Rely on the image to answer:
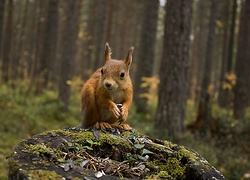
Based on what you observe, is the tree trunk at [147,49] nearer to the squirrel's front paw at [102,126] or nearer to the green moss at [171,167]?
the squirrel's front paw at [102,126]

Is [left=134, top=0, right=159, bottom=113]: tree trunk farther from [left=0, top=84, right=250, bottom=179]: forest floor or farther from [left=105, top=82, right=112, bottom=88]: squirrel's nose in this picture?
[left=105, top=82, right=112, bottom=88]: squirrel's nose

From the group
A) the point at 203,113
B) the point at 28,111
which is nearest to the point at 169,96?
the point at 203,113

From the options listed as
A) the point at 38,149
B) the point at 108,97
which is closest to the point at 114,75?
the point at 108,97

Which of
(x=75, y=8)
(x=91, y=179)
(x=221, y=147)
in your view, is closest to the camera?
(x=91, y=179)

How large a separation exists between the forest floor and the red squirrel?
11.0 feet

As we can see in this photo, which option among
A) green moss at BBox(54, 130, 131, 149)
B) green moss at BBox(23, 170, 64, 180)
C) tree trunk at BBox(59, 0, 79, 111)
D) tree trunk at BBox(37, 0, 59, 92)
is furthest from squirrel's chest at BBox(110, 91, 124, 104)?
tree trunk at BBox(37, 0, 59, 92)

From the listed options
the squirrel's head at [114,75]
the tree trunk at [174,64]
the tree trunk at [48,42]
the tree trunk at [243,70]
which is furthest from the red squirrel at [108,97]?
the tree trunk at [48,42]

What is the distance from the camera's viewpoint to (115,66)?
330cm

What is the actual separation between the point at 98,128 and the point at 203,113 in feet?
22.6

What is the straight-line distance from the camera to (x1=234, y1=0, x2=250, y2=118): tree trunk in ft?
38.8

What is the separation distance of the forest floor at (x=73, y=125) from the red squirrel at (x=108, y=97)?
11.0 feet

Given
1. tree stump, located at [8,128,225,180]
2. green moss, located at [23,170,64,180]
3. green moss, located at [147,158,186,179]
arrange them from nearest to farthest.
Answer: green moss, located at [23,170,64,180], tree stump, located at [8,128,225,180], green moss, located at [147,158,186,179]

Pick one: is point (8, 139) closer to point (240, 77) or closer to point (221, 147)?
point (221, 147)

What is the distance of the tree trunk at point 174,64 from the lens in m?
7.22
